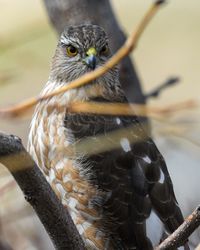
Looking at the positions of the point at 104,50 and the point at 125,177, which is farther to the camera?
the point at 104,50

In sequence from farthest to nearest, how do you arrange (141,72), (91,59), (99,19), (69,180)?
(141,72), (99,19), (91,59), (69,180)

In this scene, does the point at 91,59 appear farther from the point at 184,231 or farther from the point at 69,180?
the point at 184,231

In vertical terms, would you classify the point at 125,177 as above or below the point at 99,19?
below

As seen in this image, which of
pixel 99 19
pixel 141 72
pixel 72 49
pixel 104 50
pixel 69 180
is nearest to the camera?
pixel 69 180

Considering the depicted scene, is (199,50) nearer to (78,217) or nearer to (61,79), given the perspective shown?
(61,79)

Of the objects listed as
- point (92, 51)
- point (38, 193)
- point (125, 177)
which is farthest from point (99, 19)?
point (38, 193)

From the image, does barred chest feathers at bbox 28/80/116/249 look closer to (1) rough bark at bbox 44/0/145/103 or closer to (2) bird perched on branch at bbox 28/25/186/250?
(2) bird perched on branch at bbox 28/25/186/250

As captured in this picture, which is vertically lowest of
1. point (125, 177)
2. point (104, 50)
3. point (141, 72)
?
point (141, 72)
